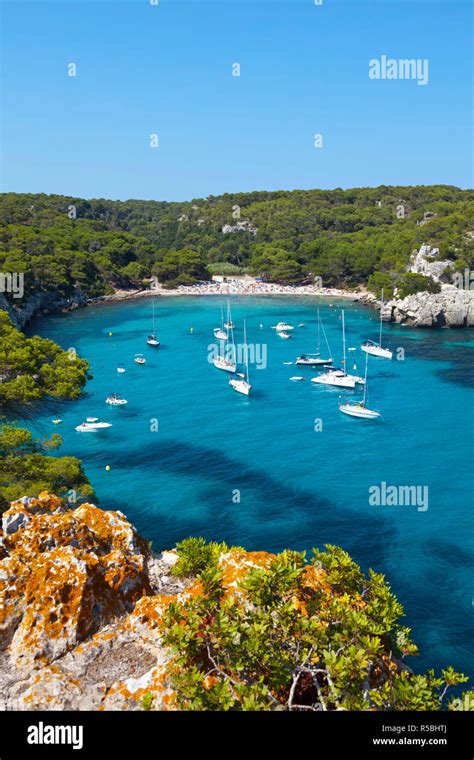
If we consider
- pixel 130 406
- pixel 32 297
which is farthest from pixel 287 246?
pixel 130 406

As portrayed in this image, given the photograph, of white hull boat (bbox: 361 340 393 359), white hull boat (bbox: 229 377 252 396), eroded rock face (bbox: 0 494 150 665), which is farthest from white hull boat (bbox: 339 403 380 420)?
eroded rock face (bbox: 0 494 150 665)

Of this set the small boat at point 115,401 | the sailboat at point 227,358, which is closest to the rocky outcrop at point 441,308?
the sailboat at point 227,358

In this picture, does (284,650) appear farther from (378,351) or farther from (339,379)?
(378,351)

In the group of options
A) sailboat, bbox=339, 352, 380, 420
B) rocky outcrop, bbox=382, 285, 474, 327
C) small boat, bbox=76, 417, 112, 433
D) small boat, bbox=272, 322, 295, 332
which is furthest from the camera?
rocky outcrop, bbox=382, 285, 474, 327

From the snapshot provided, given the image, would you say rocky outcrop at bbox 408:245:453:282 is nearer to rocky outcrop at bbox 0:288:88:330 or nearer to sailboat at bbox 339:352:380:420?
sailboat at bbox 339:352:380:420

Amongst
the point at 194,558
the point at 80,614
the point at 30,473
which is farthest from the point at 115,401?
the point at 80,614
